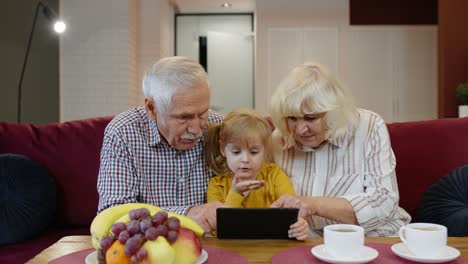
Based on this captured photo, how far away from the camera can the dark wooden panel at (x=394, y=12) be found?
6.34 metres

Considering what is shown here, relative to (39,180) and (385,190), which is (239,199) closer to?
(385,190)

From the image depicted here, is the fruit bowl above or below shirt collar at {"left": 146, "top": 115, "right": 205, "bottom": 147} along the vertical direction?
below

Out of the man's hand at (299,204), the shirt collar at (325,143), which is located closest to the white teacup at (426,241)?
the man's hand at (299,204)

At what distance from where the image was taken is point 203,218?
1.41 meters

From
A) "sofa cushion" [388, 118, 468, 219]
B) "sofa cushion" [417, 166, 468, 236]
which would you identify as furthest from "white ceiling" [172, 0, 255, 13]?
"sofa cushion" [417, 166, 468, 236]

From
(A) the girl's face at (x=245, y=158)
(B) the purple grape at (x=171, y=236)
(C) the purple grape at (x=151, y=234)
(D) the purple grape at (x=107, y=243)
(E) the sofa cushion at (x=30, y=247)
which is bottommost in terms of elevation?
(E) the sofa cushion at (x=30, y=247)

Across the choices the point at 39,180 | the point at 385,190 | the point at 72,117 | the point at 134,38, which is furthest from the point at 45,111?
the point at 385,190

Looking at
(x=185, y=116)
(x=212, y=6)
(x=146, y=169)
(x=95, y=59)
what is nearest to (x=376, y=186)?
(x=185, y=116)

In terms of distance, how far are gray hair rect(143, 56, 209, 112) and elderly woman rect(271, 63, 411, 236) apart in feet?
1.01

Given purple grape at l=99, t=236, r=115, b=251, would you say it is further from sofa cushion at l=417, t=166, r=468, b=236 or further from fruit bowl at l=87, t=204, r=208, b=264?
sofa cushion at l=417, t=166, r=468, b=236

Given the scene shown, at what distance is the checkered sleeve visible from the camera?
5.00 feet

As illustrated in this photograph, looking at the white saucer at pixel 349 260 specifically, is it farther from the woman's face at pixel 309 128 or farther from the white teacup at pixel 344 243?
the woman's face at pixel 309 128

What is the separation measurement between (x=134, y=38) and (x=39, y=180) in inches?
158

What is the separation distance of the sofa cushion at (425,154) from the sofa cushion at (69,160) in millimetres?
1386
